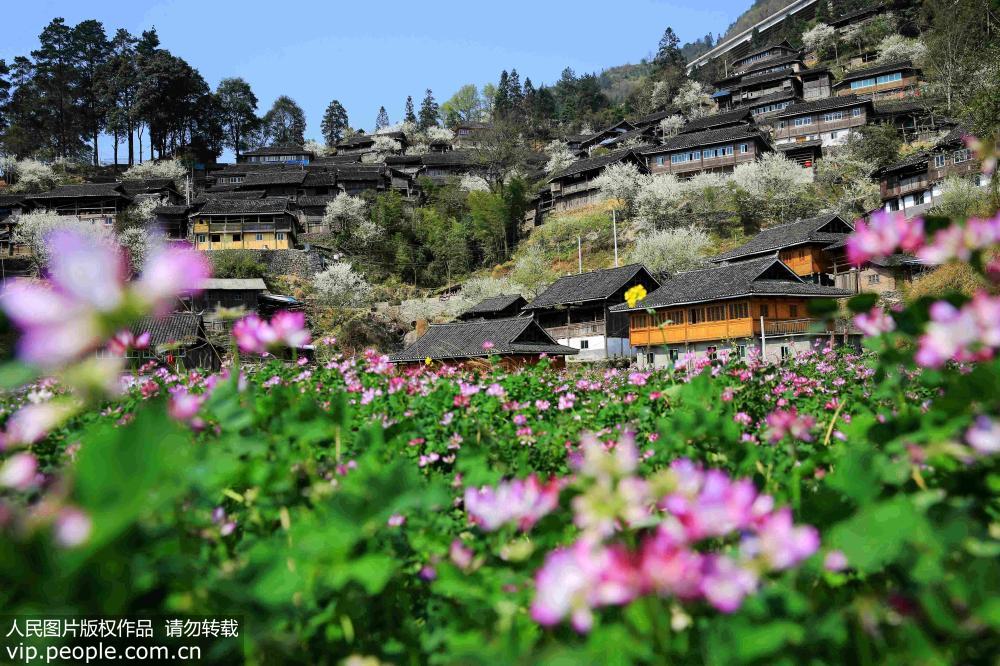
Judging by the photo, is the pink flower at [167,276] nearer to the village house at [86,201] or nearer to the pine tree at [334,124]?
the village house at [86,201]

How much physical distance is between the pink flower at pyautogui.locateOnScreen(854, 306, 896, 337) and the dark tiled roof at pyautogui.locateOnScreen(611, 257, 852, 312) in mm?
23974

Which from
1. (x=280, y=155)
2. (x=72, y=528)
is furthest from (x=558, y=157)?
(x=72, y=528)

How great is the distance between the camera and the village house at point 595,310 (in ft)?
105

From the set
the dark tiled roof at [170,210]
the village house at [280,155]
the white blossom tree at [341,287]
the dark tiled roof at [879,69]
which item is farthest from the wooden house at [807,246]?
the village house at [280,155]

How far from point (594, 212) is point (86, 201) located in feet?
125

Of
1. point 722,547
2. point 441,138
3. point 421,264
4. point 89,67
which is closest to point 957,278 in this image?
point 722,547

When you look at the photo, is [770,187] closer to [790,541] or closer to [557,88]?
[790,541]

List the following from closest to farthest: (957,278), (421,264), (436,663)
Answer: (436,663) → (957,278) → (421,264)

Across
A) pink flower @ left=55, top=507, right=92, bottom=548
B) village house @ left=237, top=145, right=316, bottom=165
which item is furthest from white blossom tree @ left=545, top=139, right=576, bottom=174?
pink flower @ left=55, top=507, right=92, bottom=548

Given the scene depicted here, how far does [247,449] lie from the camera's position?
62.2 inches

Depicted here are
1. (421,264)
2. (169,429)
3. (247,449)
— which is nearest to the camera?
(169,429)

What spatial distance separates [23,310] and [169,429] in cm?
33

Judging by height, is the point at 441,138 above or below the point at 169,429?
above

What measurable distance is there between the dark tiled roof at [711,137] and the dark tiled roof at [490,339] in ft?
91.4
